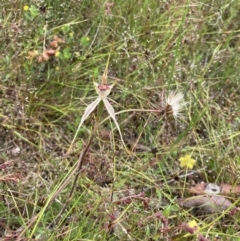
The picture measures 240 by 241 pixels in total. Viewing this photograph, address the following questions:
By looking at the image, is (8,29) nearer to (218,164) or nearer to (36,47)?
(36,47)

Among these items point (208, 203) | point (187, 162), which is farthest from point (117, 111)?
point (208, 203)

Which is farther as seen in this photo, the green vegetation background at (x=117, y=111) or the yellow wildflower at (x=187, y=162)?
the yellow wildflower at (x=187, y=162)

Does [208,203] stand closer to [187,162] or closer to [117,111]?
[187,162]

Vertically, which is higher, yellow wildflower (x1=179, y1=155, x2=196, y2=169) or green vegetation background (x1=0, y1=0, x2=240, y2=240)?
green vegetation background (x1=0, y1=0, x2=240, y2=240)

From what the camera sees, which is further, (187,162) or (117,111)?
(117,111)

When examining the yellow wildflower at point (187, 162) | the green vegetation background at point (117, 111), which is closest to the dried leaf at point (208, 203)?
the green vegetation background at point (117, 111)

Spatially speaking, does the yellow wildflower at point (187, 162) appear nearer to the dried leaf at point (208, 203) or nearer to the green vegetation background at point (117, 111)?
the green vegetation background at point (117, 111)

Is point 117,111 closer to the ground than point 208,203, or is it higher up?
higher up

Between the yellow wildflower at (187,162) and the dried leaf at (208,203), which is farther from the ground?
the yellow wildflower at (187,162)

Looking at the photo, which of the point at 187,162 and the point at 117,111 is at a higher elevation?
the point at 117,111

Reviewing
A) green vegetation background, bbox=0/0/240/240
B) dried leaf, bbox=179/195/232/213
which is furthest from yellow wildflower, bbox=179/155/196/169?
dried leaf, bbox=179/195/232/213

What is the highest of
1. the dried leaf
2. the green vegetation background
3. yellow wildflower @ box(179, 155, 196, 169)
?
the green vegetation background

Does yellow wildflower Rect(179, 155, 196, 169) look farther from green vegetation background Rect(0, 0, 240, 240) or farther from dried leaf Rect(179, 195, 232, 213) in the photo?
dried leaf Rect(179, 195, 232, 213)

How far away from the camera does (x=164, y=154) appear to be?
2137 mm
